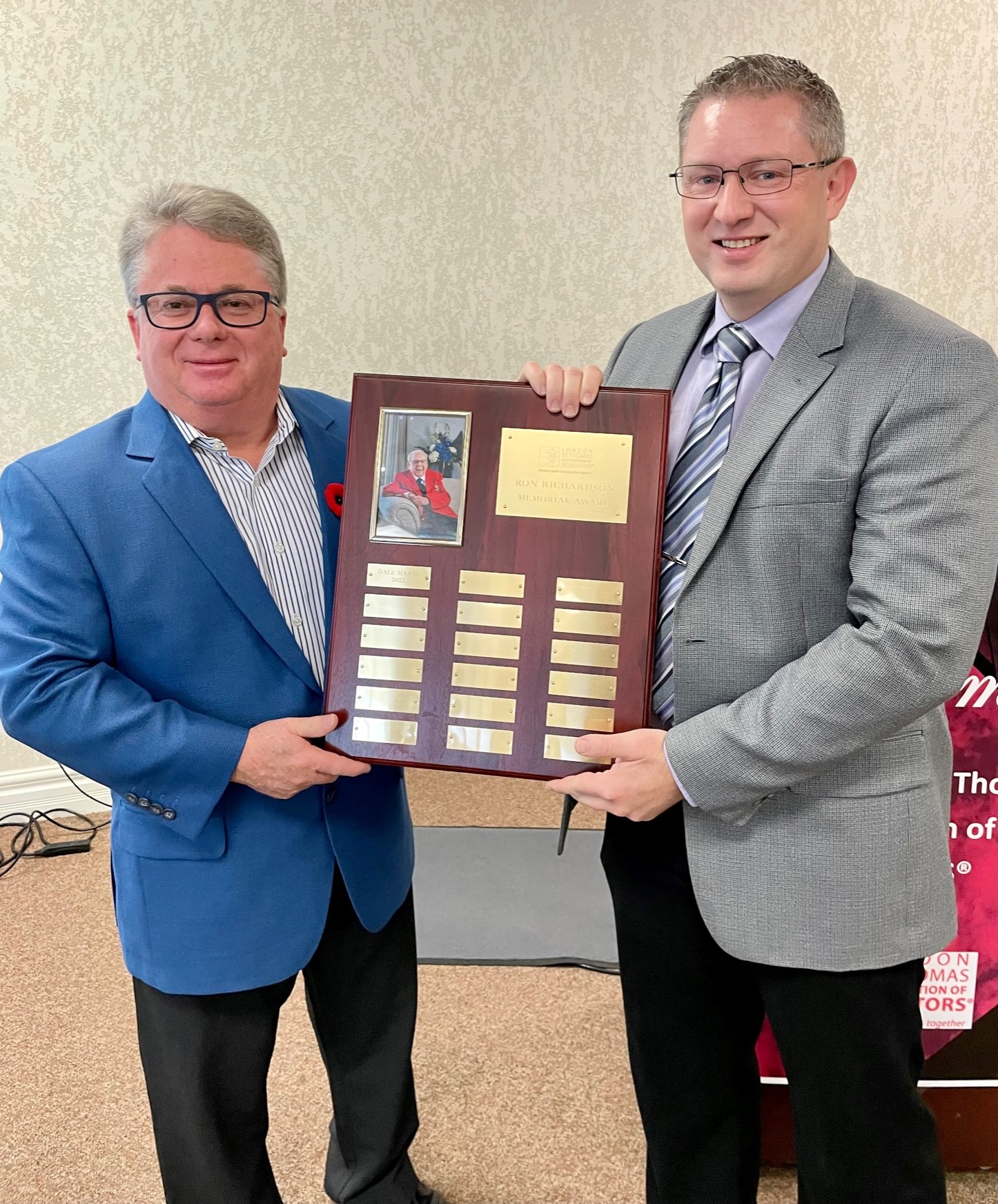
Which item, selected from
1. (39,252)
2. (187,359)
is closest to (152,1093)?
(187,359)

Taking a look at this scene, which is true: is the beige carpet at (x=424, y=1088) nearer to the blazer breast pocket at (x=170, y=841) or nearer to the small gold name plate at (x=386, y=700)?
the blazer breast pocket at (x=170, y=841)

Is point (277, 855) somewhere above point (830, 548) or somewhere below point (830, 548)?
below

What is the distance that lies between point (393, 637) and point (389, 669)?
44 millimetres

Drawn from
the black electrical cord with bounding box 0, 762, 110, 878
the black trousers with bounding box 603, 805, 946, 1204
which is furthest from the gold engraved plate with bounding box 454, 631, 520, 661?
the black electrical cord with bounding box 0, 762, 110, 878

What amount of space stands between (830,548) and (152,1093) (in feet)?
3.98

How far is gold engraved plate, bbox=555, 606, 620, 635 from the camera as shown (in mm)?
1402

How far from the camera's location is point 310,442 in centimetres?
159

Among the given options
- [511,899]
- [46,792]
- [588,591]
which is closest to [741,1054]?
[588,591]

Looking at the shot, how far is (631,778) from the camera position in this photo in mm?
1367

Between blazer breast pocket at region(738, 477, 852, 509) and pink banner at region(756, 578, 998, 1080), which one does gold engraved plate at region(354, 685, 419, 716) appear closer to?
blazer breast pocket at region(738, 477, 852, 509)

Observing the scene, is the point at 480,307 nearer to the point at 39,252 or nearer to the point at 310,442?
the point at 39,252

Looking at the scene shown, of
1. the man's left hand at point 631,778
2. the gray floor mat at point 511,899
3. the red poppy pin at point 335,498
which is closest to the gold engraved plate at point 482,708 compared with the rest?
the man's left hand at point 631,778

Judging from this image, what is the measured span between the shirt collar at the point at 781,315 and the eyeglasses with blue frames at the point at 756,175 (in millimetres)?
127

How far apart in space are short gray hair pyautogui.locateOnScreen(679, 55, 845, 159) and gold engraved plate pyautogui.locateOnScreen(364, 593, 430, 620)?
0.74 meters
